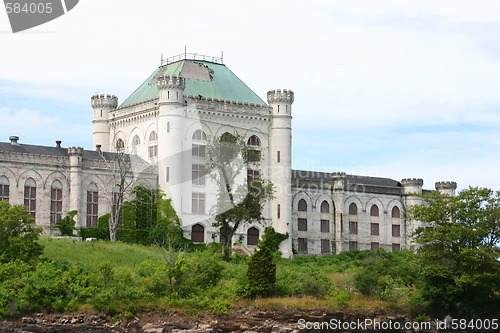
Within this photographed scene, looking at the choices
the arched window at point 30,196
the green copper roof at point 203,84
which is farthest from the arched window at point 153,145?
the arched window at point 30,196

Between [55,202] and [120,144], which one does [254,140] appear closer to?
[120,144]

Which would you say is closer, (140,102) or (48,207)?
(48,207)

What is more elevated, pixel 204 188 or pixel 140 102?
pixel 140 102

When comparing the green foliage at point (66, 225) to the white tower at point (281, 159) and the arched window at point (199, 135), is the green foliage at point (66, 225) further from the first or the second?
the white tower at point (281, 159)

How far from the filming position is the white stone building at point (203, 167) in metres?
76.1

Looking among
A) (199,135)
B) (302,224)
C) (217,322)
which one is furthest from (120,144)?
(217,322)

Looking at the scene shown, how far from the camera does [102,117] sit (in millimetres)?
84812

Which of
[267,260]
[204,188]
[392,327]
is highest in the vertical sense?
[204,188]

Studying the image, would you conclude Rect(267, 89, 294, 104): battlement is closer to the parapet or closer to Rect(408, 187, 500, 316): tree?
the parapet

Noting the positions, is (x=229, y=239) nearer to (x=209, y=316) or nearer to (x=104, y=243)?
(x=104, y=243)

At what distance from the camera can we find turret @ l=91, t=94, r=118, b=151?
3324 inches

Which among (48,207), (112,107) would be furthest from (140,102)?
(48,207)

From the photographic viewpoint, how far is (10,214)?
57.3m

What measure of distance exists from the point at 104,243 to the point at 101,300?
48.4 ft
